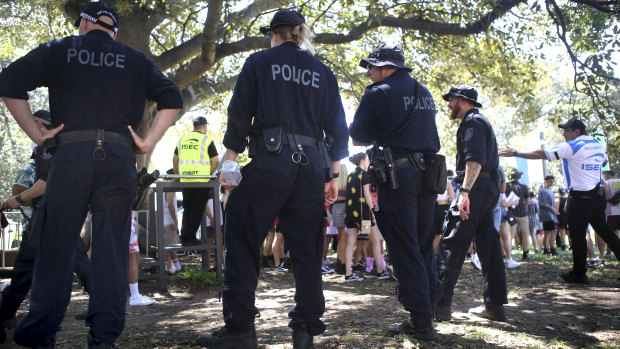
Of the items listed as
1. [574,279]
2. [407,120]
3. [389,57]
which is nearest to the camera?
[407,120]

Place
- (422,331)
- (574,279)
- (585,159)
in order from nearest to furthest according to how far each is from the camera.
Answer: (422,331) < (585,159) < (574,279)

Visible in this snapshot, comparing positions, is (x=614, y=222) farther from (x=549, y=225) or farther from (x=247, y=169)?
(x=247, y=169)

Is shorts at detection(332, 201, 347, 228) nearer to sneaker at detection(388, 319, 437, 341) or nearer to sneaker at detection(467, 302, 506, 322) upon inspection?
sneaker at detection(467, 302, 506, 322)

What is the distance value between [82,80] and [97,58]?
181 mm

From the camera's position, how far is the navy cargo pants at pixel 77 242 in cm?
297

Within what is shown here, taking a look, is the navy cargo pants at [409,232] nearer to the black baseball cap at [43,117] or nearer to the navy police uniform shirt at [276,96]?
the navy police uniform shirt at [276,96]

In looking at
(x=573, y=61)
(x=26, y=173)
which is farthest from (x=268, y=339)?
(x=573, y=61)

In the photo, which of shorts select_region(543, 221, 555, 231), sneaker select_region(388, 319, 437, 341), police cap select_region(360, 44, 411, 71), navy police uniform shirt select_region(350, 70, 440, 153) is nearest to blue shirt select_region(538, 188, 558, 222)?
shorts select_region(543, 221, 555, 231)

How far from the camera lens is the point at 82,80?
3.13 metres

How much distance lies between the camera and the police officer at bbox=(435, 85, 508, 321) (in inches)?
186

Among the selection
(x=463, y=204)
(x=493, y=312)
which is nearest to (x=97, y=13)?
(x=463, y=204)

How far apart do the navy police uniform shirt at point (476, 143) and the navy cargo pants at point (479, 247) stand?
21 cm

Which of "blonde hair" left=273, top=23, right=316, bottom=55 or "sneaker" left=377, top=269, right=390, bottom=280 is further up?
"blonde hair" left=273, top=23, right=316, bottom=55

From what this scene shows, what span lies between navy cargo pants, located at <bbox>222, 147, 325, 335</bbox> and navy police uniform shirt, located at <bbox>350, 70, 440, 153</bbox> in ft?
3.40
